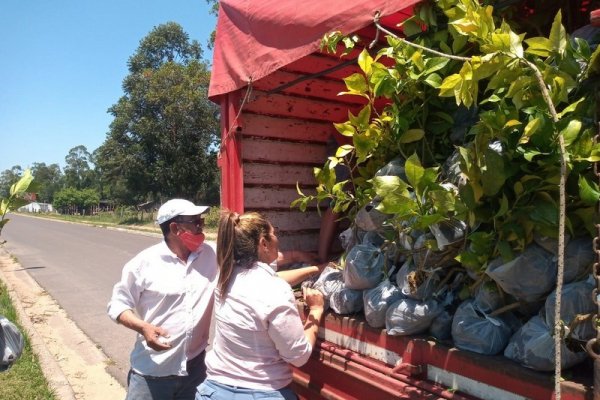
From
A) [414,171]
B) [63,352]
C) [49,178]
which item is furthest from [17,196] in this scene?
[49,178]

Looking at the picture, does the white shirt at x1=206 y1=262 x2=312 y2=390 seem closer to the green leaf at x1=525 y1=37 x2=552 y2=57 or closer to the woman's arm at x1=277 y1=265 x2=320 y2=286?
the woman's arm at x1=277 y1=265 x2=320 y2=286

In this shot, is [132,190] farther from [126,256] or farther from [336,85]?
[336,85]

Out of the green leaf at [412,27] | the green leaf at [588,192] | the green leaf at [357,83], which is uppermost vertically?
the green leaf at [412,27]

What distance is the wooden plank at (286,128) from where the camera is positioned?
346cm

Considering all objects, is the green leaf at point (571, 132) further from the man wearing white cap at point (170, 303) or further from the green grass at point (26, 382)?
the green grass at point (26, 382)

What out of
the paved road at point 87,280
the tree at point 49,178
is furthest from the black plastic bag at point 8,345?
the tree at point 49,178

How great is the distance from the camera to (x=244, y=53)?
322 centimetres

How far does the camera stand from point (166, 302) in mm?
2783

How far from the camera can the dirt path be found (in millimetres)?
5148

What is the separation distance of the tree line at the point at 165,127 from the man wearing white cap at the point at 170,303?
2560 cm

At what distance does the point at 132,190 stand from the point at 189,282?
31.4 m

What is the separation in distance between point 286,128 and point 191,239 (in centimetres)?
126

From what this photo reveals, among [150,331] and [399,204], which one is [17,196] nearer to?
[150,331]

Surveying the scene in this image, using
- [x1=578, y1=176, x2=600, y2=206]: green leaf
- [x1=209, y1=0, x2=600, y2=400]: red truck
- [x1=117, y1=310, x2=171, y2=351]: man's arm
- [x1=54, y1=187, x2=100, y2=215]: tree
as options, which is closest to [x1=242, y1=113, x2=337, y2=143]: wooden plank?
[x1=209, y1=0, x2=600, y2=400]: red truck
